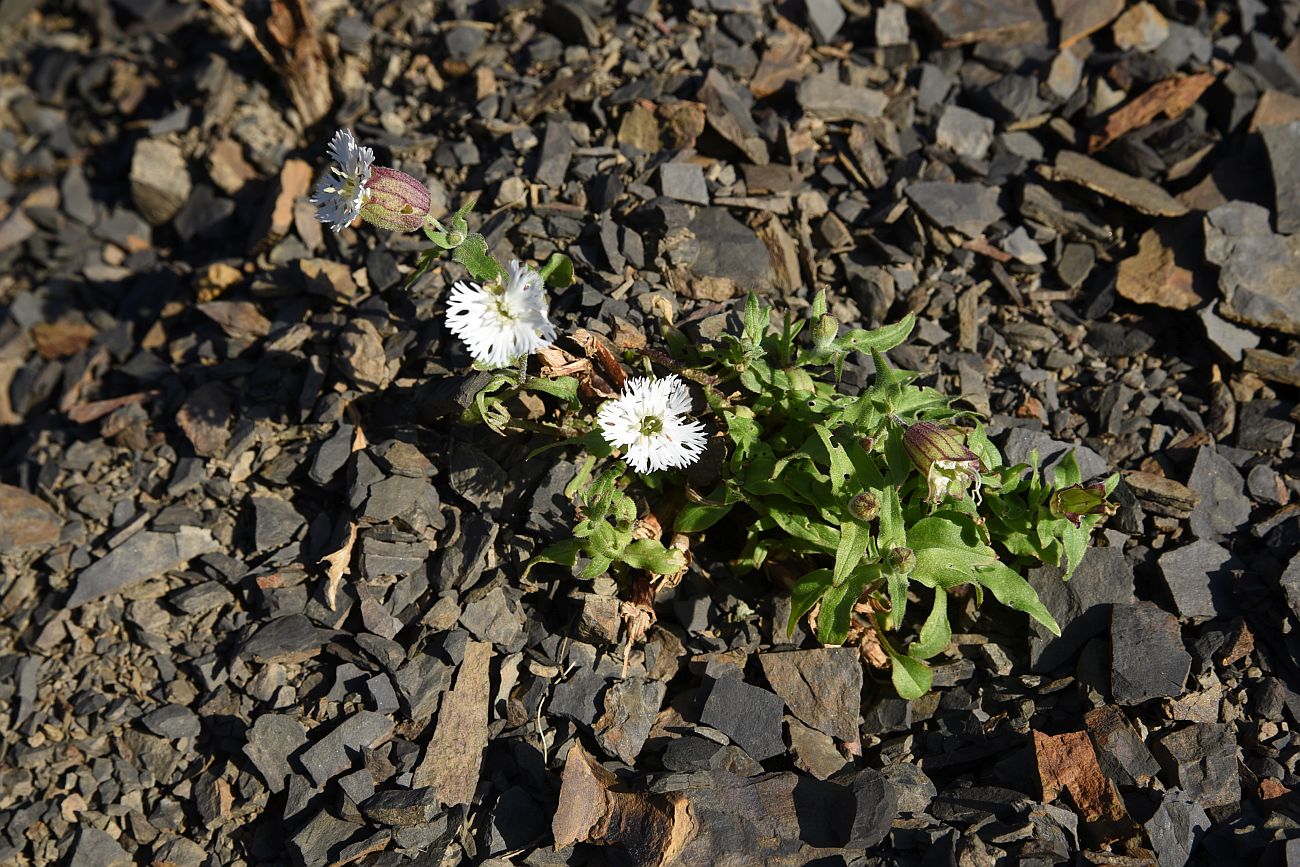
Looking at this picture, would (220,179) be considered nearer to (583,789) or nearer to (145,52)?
(145,52)

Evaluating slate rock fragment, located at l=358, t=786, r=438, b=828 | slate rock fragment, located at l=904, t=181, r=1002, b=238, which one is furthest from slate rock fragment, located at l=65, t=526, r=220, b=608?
slate rock fragment, located at l=904, t=181, r=1002, b=238

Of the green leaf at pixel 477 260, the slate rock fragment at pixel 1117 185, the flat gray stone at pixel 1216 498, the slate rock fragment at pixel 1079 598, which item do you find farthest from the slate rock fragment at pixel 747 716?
the slate rock fragment at pixel 1117 185

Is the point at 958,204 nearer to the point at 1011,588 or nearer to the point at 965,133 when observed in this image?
the point at 965,133

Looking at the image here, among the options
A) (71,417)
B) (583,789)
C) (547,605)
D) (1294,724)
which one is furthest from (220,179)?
(1294,724)

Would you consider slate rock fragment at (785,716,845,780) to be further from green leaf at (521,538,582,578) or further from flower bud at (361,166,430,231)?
flower bud at (361,166,430,231)

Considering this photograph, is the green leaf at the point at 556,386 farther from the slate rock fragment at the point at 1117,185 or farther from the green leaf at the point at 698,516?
the slate rock fragment at the point at 1117,185
